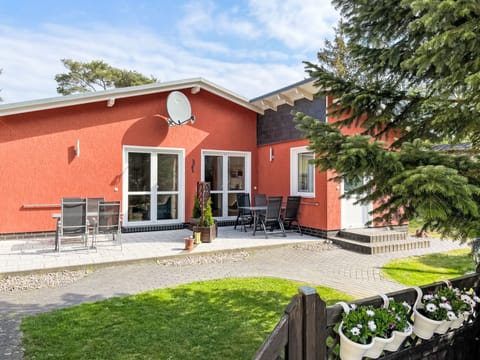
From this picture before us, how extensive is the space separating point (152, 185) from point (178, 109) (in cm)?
266

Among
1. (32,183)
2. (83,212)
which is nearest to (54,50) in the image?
(32,183)

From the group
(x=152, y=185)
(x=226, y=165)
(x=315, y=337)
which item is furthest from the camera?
(x=226, y=165)

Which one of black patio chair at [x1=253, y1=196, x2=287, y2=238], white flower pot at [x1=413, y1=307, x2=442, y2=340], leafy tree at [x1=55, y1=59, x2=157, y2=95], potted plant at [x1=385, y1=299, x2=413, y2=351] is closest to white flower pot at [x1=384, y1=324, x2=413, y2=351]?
potted plant at [x1=385, y1=299, x2=413, y2=351]

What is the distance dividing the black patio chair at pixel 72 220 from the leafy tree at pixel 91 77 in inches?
773

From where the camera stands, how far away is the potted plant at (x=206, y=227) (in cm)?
841

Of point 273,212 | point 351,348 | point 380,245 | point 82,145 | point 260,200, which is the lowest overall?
point 380,245

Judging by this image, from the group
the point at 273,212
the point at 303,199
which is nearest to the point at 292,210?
the point at 303,199

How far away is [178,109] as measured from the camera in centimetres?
1014

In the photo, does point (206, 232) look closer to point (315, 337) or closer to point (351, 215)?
point (351, 215)

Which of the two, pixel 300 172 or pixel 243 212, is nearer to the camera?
pixel 300 172

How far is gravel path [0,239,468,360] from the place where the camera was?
4.45 metres

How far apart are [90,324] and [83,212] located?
12.9ft

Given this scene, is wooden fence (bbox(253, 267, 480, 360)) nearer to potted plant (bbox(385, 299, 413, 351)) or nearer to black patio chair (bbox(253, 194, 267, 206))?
potted plant (bbox(385, 299, 413, 351))

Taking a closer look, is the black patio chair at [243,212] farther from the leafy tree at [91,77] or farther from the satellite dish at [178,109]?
the leafy tree at [91,77]
